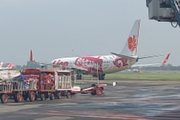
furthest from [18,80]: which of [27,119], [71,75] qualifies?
[27,119]

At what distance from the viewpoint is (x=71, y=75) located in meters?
39.7

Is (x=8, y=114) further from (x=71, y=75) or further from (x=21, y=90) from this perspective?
(x=71, y=75)

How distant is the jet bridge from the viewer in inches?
786

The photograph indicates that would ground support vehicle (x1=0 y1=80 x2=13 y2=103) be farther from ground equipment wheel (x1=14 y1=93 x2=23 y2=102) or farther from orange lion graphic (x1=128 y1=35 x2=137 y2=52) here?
orange lion graphic (x1=128 y1=35 x2=137 y2=52)

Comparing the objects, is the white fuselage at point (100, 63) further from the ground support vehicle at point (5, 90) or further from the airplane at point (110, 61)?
the ground support vehicle at point (5, 90)

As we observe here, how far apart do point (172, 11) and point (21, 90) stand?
16.2m

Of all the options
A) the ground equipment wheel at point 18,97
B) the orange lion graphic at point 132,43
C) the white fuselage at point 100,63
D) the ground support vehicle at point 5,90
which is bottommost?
the ground equipment wheel at point 18,97

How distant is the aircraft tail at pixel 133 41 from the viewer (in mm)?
76062

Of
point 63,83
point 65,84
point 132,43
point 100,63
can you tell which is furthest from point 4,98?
point 100,63

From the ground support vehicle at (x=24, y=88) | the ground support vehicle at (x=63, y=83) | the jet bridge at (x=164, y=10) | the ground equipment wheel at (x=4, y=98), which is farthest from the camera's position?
the ground support vehicle at (x=63, y=83)

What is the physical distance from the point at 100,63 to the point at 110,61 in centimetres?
213

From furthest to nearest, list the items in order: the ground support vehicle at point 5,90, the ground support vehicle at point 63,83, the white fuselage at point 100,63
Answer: the white fuselage at point 100,63, the ground support vehicle at point 63,83, the ground support vehicle at point 5,90

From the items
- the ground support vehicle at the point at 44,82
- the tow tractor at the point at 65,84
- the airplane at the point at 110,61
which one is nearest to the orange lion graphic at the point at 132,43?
the airplane at the point at 110,61

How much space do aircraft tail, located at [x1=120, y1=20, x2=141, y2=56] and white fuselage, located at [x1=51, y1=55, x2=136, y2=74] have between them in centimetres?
167
